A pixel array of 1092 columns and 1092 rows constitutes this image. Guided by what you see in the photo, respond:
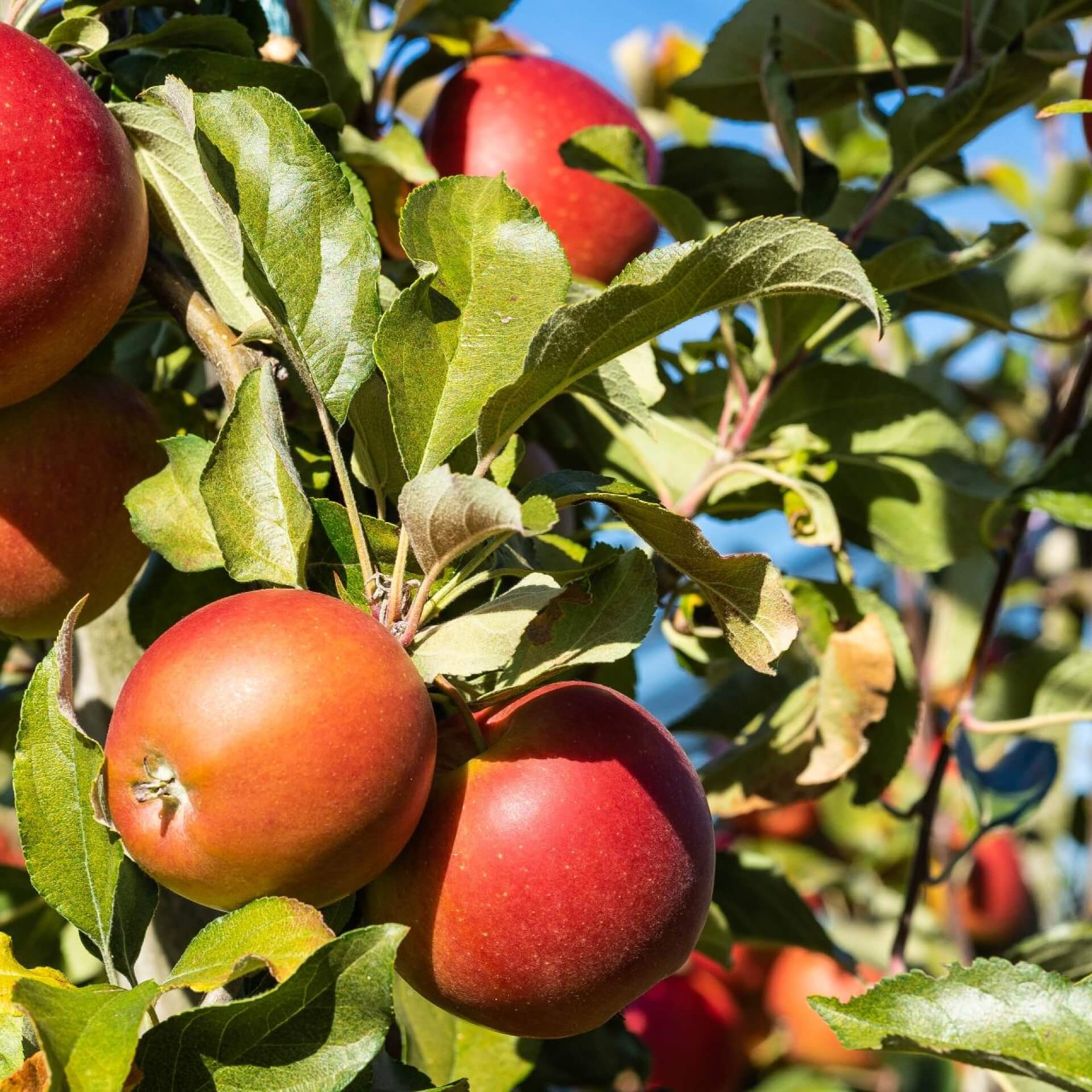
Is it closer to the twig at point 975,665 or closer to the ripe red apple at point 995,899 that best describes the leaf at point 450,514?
the twig at point 975,665

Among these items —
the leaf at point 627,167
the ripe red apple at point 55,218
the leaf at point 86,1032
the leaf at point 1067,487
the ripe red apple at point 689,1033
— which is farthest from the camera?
the ripe red apple at point 689,1033

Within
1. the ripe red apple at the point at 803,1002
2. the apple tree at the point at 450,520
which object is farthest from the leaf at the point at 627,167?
the ripe red apple at the point at 803,1002

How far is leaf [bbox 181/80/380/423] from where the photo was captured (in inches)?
22.8

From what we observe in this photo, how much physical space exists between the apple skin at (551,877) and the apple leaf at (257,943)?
0.08 metres

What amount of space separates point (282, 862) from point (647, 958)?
179 millimetres

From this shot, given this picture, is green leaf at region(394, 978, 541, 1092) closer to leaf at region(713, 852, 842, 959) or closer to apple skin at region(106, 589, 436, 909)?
leaf at region(713, 852, 842, 959)

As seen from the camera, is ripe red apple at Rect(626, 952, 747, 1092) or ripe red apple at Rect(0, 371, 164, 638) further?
ripe red apple at Rect(626, 952, 747, 1092)

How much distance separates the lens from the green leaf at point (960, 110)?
2.97ft

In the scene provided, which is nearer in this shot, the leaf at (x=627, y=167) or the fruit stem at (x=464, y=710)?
the fruit stem at (x=464, y=710)

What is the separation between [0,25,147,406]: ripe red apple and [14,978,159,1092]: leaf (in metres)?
0.29

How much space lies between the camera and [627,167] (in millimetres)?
868

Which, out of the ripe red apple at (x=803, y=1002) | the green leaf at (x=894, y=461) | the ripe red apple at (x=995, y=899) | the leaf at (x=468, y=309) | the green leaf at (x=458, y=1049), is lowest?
the ripe red apple at (x=803, y=1002)

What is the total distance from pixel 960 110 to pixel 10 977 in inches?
32.3

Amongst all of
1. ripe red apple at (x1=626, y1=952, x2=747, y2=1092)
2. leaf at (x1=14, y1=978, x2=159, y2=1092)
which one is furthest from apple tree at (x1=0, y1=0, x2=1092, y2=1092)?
ripe red apple at (x1=626, y1=952, x2=747, y2=1092)
